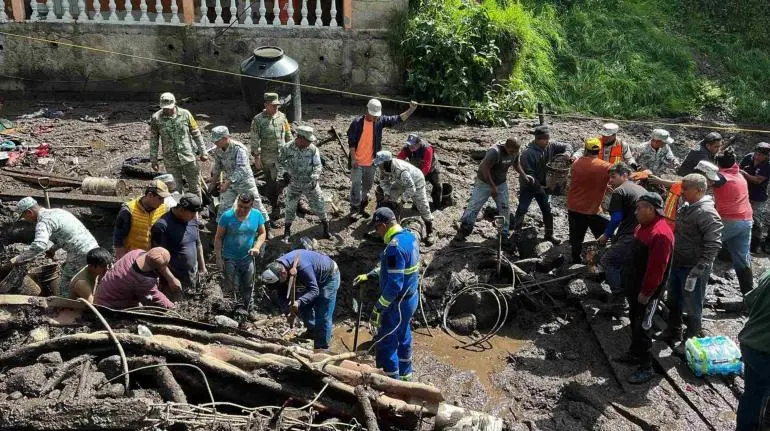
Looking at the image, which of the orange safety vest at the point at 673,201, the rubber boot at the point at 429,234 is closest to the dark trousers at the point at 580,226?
the orange safety vest at the point at 673,201

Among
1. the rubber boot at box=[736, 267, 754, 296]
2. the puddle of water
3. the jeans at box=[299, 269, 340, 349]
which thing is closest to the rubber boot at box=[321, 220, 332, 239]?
the puddle of water

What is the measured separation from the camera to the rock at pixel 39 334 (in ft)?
18.3

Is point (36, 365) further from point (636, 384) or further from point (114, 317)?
point (636, 384)

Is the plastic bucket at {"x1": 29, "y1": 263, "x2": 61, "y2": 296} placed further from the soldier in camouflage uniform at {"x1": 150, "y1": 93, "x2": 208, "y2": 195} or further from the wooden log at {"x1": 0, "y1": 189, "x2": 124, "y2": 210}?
the soldier in camouflage uniform at {"x1": 150, "y1": 93, "x2": 208, "y2": 195}

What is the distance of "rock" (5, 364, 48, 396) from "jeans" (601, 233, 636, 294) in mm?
6155

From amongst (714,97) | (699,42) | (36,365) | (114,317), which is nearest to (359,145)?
(114,317)

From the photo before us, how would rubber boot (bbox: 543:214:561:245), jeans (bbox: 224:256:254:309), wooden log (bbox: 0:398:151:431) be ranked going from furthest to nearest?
rubber boot (bbox: 543:214:561:245) < jeans (bbox: 224:256:254:309) < wooden log (bbox: 0:398:151:431)

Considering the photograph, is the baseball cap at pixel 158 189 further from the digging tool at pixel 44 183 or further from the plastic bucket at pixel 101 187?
the digging tool at pixel 44 183

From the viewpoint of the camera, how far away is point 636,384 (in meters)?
7.51

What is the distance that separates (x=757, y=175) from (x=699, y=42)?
7982 mm

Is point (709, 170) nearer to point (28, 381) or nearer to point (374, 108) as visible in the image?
point (374, 108)

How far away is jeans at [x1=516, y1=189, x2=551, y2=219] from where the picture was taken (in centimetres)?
989

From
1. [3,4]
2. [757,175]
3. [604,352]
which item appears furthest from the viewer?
[3,4]

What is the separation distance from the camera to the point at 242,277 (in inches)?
331
